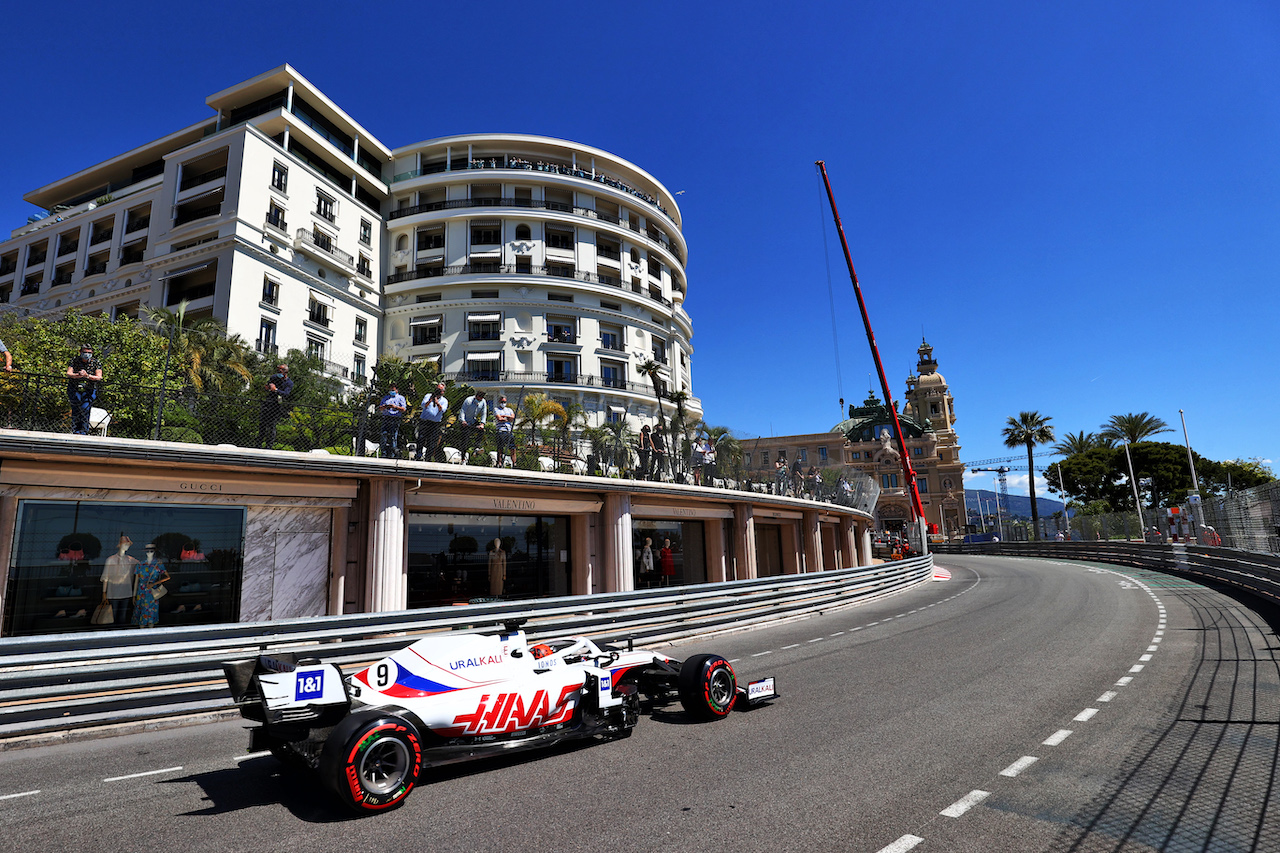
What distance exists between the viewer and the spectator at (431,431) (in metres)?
12.2

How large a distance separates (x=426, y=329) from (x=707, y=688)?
1836 inches

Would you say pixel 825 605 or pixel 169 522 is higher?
pixel 169 522

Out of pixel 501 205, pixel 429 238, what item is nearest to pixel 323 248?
pixel 429 238

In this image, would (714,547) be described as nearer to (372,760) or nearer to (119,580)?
(119,580)

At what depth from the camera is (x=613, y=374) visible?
51656 mm

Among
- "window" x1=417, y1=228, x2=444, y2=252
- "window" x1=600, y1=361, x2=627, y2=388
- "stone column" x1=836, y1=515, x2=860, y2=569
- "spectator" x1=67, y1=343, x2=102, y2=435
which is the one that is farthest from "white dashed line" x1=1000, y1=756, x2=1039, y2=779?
"window" x1=417, y1=228, x2=444, y2=252

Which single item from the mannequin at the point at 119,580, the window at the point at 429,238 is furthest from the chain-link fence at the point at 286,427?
the window at the point at 429,238

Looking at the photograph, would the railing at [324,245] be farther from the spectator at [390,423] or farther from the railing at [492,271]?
the spectator at [390,423]

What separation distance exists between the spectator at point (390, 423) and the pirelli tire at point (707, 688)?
7.23 m

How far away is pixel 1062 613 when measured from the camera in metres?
14.7

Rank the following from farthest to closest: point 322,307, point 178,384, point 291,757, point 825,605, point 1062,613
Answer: point 322,307
point 825,605
point 1062,613
point 178,384
point 291,757

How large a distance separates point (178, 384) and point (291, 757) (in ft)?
26.4

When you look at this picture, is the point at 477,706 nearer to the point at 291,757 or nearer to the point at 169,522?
the point at 291,757

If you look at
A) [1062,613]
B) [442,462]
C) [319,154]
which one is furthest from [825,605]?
[319,154]
